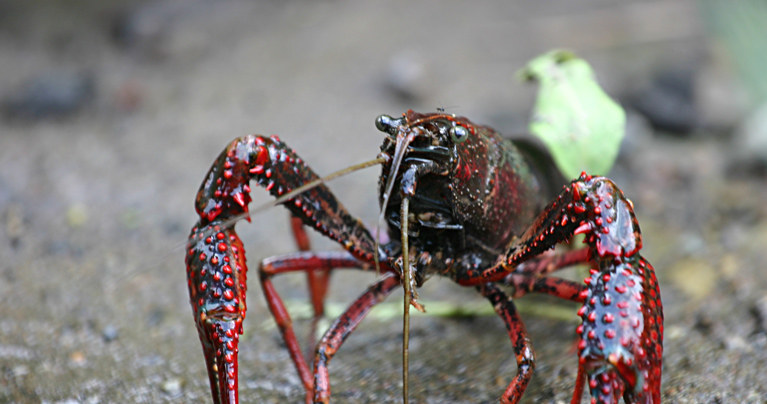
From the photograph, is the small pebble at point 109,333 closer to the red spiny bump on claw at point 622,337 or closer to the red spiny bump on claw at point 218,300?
the red spiny bump on claw at point 218,300

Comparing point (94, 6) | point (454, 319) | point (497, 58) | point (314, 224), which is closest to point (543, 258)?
point (454, 319)

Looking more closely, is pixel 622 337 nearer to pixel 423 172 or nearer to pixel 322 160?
pixel 423 172

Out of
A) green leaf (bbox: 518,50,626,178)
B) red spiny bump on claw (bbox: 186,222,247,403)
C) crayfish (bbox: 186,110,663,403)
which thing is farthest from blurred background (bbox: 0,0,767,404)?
green leaf (bbox: 518,50,626,178)

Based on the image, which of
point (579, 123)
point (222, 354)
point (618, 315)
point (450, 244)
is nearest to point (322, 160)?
point (579, 123)

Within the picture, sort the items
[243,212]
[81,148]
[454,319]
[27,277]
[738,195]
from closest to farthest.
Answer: [243,212]
[454,319]
[27,277]
[738,195]
[81,148]

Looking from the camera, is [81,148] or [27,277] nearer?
[27,277]

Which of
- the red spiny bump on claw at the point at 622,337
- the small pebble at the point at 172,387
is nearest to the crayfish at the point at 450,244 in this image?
the red spiny bump on claw at the point at 622,337

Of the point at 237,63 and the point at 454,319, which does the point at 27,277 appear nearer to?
the point at 454,319
